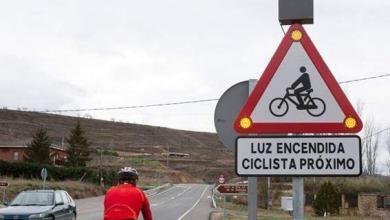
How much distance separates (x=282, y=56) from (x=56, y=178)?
70.6 meters

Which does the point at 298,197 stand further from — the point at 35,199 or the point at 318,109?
Result: the point at 35,199

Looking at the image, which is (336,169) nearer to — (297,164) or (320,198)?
(297,164)

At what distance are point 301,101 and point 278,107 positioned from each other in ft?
0.47

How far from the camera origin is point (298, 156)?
3842 millimetres

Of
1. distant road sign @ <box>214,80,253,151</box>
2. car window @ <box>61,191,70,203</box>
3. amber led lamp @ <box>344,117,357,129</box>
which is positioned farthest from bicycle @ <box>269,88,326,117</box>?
car window @ <box>61,191,70,203</box>

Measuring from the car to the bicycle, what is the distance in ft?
56.5

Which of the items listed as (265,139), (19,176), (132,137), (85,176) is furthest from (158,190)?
(132,137)

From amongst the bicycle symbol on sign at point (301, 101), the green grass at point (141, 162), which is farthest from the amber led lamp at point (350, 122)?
the green grass at point (141, 162)

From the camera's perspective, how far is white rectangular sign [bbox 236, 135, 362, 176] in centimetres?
380

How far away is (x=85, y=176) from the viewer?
253 ft

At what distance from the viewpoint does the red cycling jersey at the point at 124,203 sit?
5922 mm

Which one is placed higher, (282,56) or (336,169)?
(282,56)

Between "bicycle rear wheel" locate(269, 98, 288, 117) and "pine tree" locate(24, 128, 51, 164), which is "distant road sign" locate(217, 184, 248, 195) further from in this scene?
"pine tree" locate(24, 128, 51, 164)

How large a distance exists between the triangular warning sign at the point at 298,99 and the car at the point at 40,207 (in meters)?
17.2
